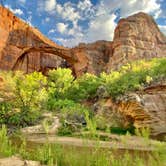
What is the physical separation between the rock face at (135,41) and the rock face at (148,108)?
53.9ft

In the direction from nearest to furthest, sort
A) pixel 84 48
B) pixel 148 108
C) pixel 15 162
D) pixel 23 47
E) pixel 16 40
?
pixel 15 162 → pixel 148 108 → pixel 16 40 → pixel 23 47 → pixel 84 48

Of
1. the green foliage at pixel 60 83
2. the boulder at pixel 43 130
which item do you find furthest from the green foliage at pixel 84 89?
the boulder at pixel 43 130

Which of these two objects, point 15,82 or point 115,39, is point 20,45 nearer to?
point 115,39

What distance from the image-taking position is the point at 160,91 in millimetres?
24859

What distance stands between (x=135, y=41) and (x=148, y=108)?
21216 millimetres

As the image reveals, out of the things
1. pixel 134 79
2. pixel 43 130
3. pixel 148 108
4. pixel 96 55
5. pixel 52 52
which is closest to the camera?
pixel 43 130

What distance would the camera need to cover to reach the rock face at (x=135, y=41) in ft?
139

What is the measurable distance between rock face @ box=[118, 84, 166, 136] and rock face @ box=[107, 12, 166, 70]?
646 inches

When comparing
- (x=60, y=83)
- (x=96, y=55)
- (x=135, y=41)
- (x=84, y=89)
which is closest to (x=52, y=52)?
(x=96, y=55)

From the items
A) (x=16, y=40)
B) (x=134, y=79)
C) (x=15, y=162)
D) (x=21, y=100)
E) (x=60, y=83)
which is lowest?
(x=15, y=162)

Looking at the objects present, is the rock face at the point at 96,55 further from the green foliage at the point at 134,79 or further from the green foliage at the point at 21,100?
the green foliage at the point at 21,100

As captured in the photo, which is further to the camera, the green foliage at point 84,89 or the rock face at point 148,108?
the green foliage at point 84,89

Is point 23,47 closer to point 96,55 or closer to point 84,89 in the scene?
point 96,55

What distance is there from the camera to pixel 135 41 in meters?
43.6
